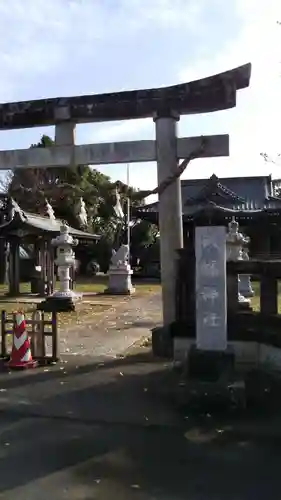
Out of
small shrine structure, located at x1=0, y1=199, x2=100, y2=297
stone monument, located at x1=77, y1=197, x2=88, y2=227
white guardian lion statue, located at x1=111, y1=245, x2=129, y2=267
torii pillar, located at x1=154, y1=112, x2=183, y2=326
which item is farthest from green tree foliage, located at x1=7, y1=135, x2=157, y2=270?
torii pillar, located at x1=154, y1=112, x2=183, y2=326

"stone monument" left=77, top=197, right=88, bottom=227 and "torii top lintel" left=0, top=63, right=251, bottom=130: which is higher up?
"stone monument" left=77, top=197, right=88, bottom=227

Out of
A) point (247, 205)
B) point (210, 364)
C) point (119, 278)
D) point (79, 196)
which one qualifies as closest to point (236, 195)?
point (247, 205)

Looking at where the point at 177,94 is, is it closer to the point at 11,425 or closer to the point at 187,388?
the point at 187,388

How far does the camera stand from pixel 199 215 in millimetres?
7523

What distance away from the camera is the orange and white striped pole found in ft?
27.2

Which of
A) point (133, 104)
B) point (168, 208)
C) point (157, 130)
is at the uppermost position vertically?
point (133, 104)

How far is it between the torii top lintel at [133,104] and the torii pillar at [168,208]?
34 centimetres

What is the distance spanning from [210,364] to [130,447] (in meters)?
2.54

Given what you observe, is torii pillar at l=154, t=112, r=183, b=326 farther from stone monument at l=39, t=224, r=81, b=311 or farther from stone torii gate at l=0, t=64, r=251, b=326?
stone monument at l=39, t=224, r=81, b=311

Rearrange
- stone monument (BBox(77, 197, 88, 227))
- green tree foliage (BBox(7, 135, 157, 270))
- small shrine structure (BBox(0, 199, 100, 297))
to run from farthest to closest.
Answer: green tree foliage (BBox(7, 135, 157, 270)), stone monument (BBox(77, 197, 88, 227)), small shrine structure (BBox(0, 199, 100, 297))

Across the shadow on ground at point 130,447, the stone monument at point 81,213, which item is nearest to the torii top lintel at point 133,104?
the shadow on ground at point 130,447

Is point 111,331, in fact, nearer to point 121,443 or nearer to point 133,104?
point 133,104

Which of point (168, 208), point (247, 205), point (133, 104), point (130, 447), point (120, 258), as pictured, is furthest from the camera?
point (247, 205)

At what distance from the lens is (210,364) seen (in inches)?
288
